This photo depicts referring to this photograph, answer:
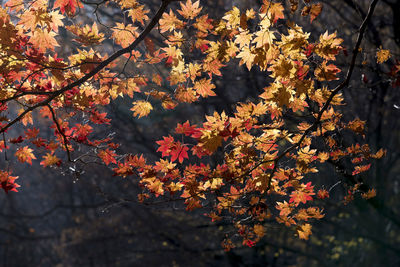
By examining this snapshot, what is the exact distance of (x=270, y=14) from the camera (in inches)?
99.9

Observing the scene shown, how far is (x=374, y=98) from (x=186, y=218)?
5.02 metres

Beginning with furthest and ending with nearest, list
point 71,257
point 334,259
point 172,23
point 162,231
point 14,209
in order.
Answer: point 14,209, point 334,259, point 71,257, point 162,231, point 172,23

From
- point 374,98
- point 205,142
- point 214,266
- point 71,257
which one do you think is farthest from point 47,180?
point 205,142

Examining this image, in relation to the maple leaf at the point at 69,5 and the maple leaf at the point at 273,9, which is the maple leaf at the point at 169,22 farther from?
the maple leaf at the point at 273,9

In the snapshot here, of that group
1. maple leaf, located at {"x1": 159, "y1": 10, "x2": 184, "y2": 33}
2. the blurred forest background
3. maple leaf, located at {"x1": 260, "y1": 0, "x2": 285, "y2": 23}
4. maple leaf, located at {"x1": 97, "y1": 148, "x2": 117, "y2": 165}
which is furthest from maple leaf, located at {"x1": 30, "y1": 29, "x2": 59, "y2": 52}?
the blurred forest background

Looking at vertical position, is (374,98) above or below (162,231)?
above

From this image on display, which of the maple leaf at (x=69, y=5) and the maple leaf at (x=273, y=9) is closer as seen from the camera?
the maple leaf at (x=273, y=9)

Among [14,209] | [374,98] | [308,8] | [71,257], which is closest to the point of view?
[308,8]

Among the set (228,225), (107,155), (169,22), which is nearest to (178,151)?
(107,155)

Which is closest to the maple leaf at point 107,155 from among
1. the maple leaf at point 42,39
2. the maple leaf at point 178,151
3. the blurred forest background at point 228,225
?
the maple leaf at point 178,151

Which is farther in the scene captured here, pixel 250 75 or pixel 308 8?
pixel 250 75

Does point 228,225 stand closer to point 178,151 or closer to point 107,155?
point 107,155

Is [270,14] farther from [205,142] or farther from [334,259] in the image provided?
[334,259]

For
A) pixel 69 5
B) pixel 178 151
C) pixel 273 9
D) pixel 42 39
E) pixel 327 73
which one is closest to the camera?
pixel 273 9
